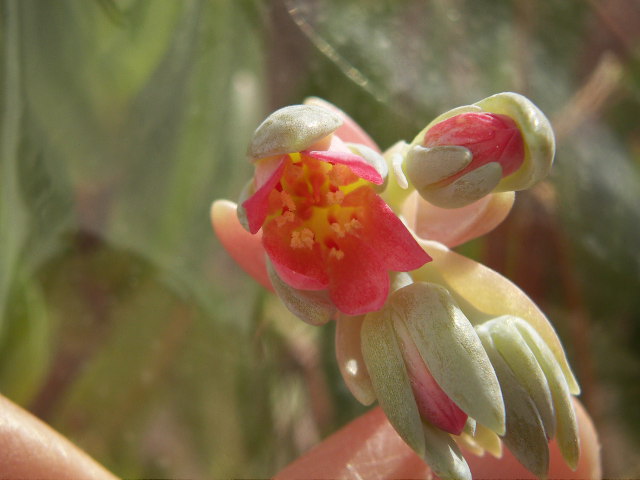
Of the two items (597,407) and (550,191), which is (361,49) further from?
(597,407)

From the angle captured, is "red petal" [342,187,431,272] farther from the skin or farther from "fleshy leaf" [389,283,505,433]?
the skin

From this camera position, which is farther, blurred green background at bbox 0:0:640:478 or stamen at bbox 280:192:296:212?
blurred green background at bbox 0:0:640:478

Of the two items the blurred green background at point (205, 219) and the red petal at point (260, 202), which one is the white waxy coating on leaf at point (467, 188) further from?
Answer: the blurred green background at point (205, 219)

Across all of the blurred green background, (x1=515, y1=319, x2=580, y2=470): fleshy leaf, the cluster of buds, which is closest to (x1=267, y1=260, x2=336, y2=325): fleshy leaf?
the cluster of buds

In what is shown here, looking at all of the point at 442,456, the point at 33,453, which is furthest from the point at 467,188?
the point at 33,453

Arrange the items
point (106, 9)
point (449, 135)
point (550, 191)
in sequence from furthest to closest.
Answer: point (550, 191) → point (106, 9) → point (449, 135)

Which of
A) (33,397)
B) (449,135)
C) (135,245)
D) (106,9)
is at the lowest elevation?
(33,397)

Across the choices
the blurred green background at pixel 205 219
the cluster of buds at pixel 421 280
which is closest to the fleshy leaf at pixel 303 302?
A: the cluster of buds at pixel 421 280

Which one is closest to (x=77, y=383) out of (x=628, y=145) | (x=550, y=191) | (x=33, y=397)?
(x=33, y=397)
